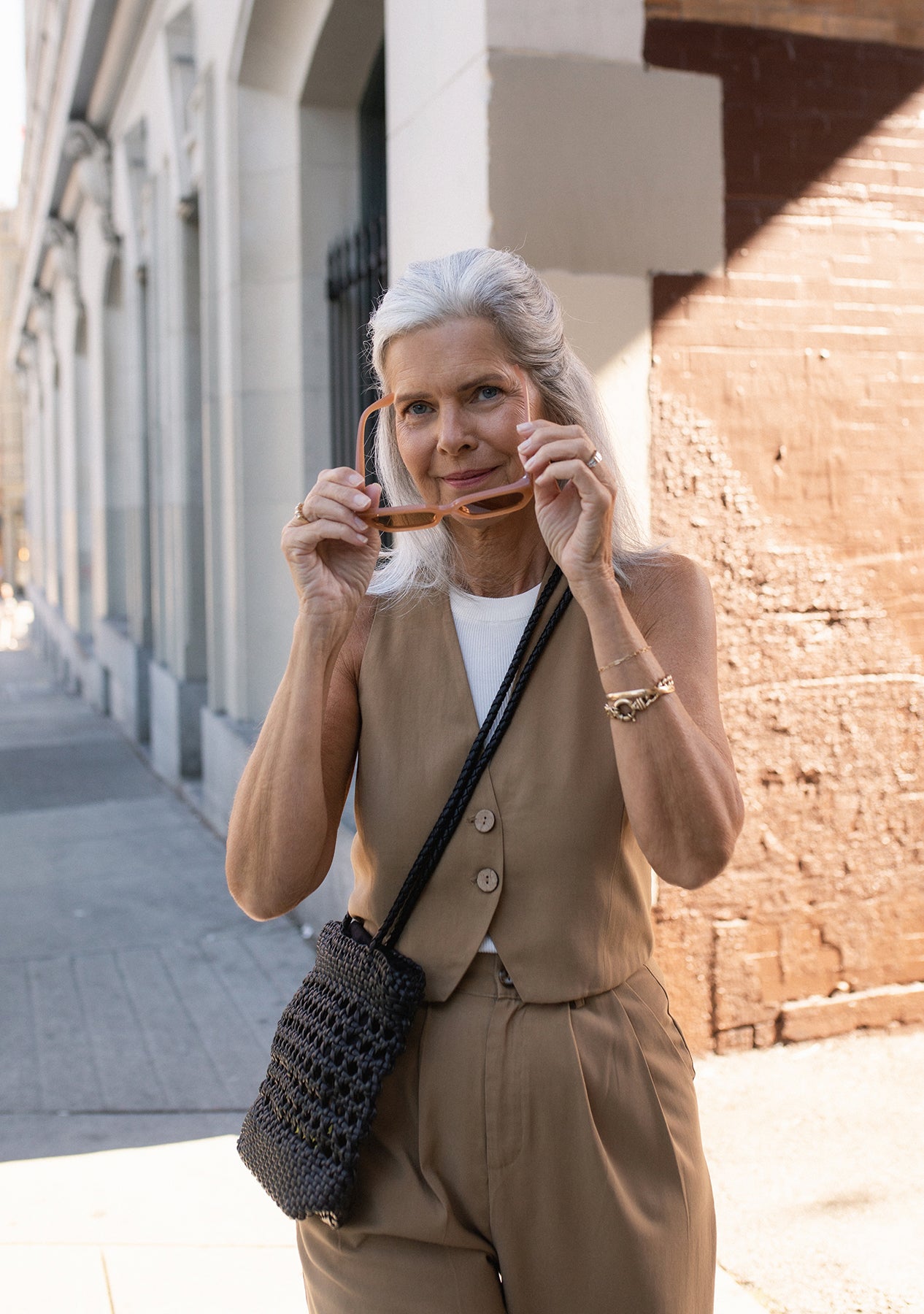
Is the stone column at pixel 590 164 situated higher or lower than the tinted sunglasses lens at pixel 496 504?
higher

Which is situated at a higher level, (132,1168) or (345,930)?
(345,930)

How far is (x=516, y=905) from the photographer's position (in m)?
1.81

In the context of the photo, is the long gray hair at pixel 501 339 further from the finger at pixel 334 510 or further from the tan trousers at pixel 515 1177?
the tan trousers at pixel 515 1177

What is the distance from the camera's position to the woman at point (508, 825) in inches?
69.2

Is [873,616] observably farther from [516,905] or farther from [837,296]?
[516,905]

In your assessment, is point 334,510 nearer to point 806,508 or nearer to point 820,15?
point 806,508

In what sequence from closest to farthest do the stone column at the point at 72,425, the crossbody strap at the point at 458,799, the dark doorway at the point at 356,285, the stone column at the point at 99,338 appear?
the crossbody strap at the point at 458,799 → the dark doorway at the point at 356,285 → the stone column at the point at 99,338 → the stone column at the point at 72,425

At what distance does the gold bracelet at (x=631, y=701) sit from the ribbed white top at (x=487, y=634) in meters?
0.24

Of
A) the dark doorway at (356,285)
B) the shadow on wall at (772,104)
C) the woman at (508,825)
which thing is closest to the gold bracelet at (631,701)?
the woman at (508,825)

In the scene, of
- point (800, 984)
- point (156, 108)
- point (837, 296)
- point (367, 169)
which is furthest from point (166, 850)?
point (156, 108)

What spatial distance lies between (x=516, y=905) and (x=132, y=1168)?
109 inches

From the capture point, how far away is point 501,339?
6.32ft

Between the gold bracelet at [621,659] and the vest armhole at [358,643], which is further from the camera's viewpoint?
the vest armhole at [358,643]

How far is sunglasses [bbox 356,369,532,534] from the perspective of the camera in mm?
1883
